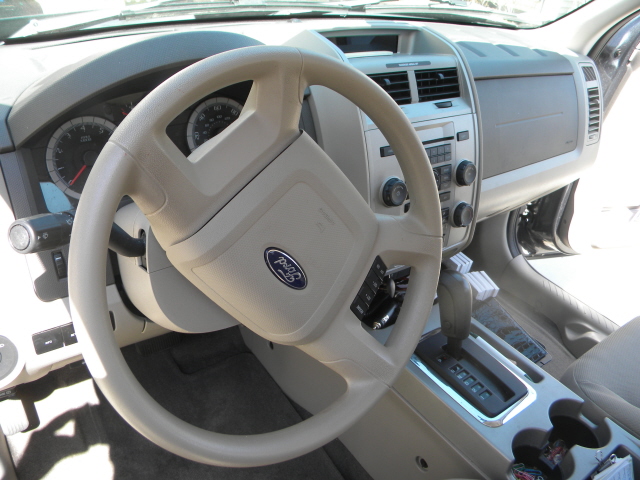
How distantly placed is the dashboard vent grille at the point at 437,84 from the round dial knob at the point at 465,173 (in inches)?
8.1

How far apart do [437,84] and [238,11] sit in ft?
2.08

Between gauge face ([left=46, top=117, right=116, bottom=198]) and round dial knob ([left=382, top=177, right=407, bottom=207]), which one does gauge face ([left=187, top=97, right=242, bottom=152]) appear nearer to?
gauge face ([left=46, top=117, right=116, bottom=198])

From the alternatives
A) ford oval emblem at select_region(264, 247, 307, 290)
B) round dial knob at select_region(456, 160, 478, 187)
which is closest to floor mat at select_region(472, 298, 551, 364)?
round dial knob at select_region(456, 160, 478, 187)

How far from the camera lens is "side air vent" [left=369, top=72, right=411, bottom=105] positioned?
1.35 metres

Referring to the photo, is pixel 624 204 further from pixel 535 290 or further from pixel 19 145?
pixel 19 145

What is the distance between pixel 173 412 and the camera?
1.80 m

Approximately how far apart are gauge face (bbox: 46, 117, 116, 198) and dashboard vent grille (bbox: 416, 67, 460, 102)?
2.72 ft

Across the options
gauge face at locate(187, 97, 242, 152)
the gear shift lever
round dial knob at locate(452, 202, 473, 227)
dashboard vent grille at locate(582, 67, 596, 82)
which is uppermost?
gauge face at locate(187, 97, 242, 152)

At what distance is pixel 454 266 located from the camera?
181 centimetres

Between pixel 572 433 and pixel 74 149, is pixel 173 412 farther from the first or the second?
pixel 572 433

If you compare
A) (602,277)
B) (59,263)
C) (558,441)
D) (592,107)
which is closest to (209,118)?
(59,263)

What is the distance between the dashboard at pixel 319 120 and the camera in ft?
3.22

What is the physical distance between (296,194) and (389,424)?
0.76 m

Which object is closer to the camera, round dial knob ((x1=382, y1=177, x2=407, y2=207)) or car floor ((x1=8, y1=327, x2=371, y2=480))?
round dial knob ((x1=382, y1=177, x2=407, y2=207))
